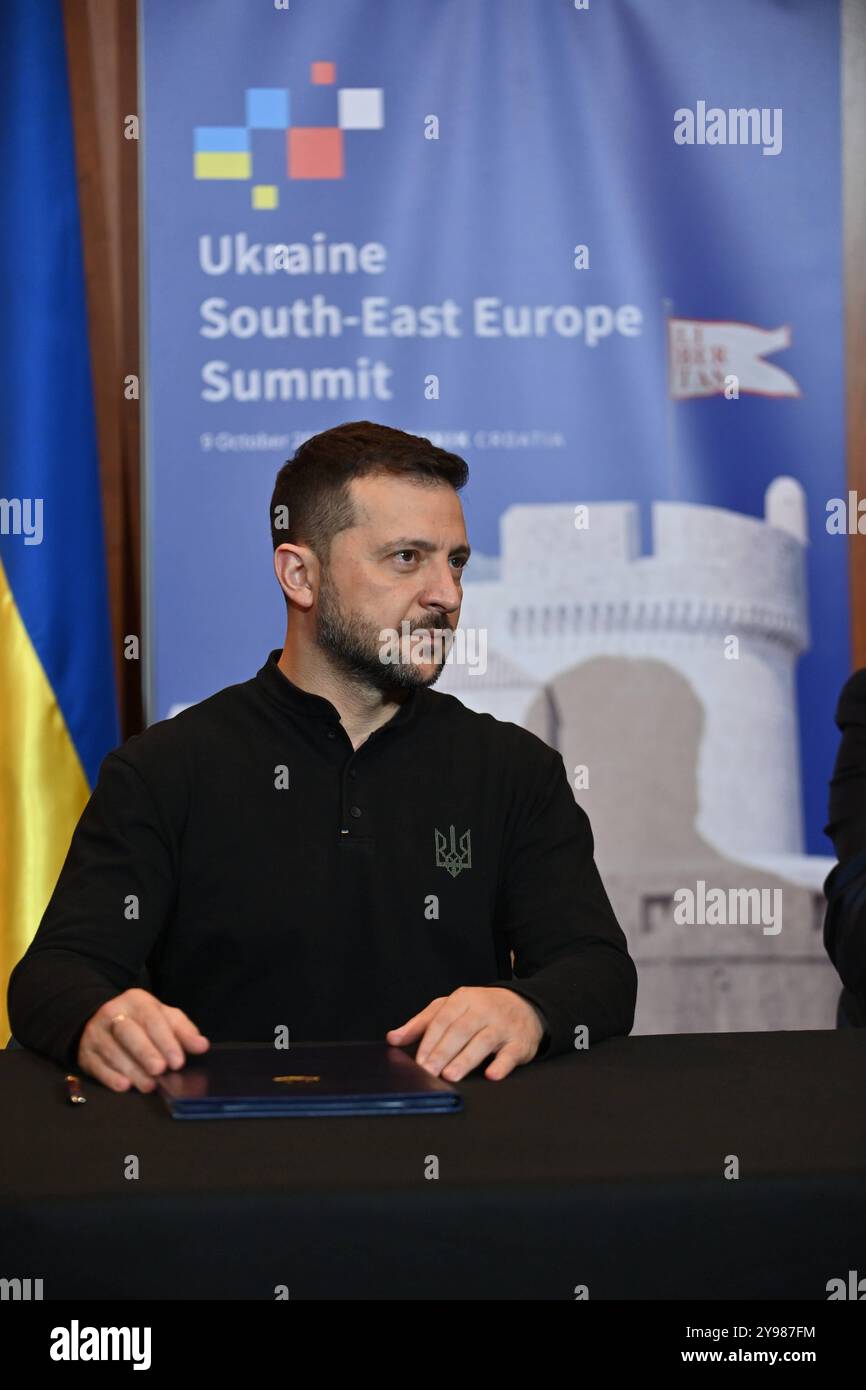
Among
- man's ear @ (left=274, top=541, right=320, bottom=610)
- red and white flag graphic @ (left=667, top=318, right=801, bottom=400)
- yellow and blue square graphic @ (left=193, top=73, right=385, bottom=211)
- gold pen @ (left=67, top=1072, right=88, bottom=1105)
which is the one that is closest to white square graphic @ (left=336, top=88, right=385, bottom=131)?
yellow and blue square graphic @ (left=193, top=73, right=385, bottom=211)

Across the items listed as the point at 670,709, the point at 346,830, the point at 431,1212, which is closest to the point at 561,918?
the point at 346,830

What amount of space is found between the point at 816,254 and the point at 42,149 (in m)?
1.87

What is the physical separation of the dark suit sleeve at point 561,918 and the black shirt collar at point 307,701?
8.0 inches

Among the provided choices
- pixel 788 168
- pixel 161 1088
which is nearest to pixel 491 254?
pixel 788 168

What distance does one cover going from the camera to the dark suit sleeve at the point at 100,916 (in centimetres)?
161

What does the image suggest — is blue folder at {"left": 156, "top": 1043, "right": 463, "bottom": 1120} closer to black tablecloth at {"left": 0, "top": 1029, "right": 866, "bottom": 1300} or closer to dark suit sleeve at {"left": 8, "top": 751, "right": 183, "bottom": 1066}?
black tablecloth at {"left": 0, "top": 1029, "right": 866, "bottom": 1300}

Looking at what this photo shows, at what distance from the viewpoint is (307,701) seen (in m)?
2.11

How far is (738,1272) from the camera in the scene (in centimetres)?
107

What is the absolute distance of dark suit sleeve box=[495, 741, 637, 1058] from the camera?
1688 mm

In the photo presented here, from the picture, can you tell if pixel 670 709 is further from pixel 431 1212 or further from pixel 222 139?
pixel 431 1212

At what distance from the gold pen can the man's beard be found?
81cm

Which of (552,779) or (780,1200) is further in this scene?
(552,779)
